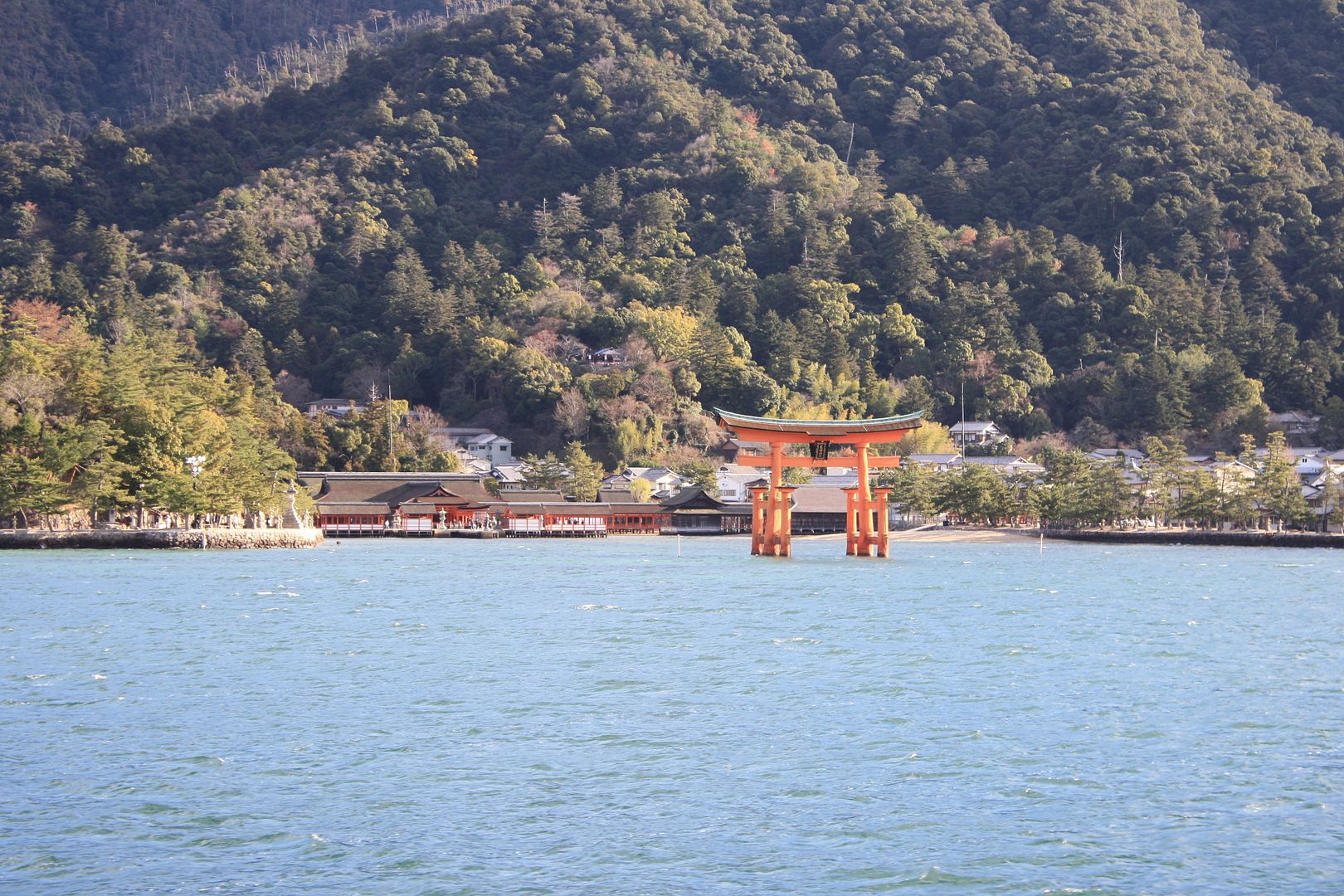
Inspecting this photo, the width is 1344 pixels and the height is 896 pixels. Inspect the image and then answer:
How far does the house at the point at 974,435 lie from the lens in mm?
→ 83188

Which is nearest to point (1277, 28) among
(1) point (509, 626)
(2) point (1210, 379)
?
(2) point (1210, 379)

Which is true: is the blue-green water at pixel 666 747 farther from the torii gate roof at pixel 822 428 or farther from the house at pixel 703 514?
the house at pixel 703 514

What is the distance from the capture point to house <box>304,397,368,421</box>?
80.1 meters

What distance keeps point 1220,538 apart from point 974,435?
2877cm

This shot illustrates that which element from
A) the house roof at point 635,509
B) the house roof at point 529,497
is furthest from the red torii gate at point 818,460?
the house roof at point 529,497

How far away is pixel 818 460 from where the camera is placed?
45656 millimetres

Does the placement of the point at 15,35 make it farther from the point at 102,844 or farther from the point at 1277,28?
the point at 102,844

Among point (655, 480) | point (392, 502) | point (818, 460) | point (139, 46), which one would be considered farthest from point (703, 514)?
point (139, 46)

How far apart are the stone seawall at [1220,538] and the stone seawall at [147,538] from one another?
106 feet

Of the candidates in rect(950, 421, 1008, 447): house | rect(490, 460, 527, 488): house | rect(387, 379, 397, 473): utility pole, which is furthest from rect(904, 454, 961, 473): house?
rect(387, 379, 397, 473): utility pole

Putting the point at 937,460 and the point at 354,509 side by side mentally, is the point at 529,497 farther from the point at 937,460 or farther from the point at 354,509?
the point at 937,460

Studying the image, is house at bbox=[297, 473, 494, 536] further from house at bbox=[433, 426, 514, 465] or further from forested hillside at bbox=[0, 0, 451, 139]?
forested hillside at bbox=[0, 0, 451, 139]

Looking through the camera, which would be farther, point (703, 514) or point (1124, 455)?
point (1124, 455)

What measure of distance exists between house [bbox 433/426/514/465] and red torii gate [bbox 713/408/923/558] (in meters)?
34.3
